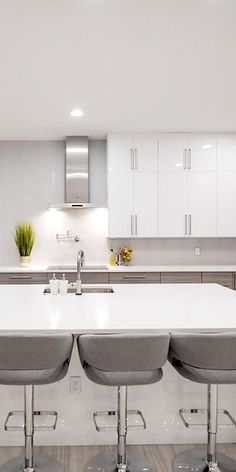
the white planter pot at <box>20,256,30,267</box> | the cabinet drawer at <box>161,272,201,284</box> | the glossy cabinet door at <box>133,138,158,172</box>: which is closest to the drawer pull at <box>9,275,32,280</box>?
the white planter pot at <box>20,256,30,267</box>

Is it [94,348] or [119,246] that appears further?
[119,246]

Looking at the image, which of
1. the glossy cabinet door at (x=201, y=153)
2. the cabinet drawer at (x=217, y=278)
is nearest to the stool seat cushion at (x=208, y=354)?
the cabinet drawer at (x=217, y=278)

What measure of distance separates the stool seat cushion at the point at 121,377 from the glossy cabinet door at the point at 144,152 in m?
3.50

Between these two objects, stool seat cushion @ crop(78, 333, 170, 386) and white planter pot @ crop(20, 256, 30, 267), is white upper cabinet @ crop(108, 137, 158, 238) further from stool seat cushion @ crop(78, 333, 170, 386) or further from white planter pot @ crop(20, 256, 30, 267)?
stool seat cushion @ crop(78, 333, 170, 386)

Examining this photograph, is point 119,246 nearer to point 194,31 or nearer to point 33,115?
point 33,115

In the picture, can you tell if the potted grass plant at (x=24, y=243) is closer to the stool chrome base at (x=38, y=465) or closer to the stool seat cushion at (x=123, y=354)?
the stool chrome base at (x=38, y=465)

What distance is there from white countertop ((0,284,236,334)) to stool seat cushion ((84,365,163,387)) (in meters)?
0.20

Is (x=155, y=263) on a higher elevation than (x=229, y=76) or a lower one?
lower

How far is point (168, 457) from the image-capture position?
2.38 m

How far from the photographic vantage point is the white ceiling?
2.33 m

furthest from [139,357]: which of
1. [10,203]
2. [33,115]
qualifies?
[10,203]

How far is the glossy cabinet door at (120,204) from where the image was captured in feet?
16.6

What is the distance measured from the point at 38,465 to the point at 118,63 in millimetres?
2744

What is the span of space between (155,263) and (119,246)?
547 millimetres
